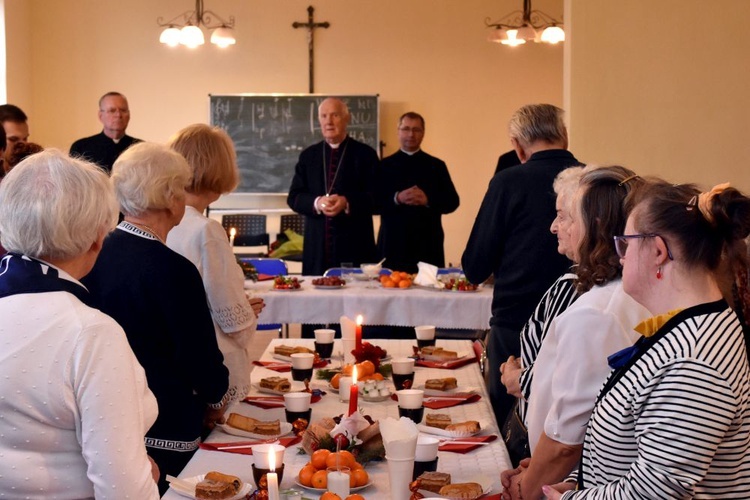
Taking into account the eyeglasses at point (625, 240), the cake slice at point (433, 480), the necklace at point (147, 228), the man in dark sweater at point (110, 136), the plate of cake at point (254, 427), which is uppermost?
the man in dark sweater at point (110, 136)

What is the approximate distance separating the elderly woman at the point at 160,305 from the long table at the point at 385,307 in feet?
7.44

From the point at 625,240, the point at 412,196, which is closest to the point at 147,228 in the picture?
the point at 625,240

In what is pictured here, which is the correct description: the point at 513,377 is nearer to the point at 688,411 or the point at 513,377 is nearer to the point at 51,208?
the point at 688,411

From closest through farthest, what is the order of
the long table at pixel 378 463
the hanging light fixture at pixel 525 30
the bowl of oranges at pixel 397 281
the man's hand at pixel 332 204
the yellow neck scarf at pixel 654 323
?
the yellow neck scarf at pixel 654 323, the long table at pixel 378 463, the bowl of oranges at pixel 397 281, the man's hand at pixel 332 204, the hanging light fixture at pixel 525 30

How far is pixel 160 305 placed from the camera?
8.23 feet

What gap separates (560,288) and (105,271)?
1.17m

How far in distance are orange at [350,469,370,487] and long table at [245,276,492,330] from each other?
2.76 meters

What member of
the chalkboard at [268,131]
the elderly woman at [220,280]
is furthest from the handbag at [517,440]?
the chalkboard at [268,131]

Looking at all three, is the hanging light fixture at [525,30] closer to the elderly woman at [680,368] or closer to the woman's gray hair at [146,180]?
the woman's gray hair at [146,180]

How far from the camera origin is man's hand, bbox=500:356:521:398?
2.65 meters

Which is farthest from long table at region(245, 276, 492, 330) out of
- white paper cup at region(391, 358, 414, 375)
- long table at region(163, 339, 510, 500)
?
white paper cup at region(391, 358, 414, 375)

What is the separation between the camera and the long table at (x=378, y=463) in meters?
2.19

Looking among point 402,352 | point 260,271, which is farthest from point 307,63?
point 402,352

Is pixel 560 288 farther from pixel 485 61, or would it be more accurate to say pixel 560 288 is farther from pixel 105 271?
pixel 485 61
